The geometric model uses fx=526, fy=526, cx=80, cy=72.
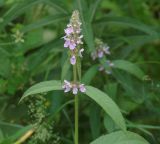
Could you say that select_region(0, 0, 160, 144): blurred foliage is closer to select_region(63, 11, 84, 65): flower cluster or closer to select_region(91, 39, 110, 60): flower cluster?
select_region(91, 39, 110, 60): flower cluster

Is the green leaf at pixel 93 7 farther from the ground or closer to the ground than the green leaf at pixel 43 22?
farther from the ground

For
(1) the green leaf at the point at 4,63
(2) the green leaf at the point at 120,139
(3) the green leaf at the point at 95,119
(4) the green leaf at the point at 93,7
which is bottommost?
(2) the green leaf at the point at 120,139

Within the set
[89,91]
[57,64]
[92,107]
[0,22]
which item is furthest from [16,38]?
[89,91]

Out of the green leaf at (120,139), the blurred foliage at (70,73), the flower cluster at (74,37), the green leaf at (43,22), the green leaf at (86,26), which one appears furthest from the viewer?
the green leaf at (43,22)

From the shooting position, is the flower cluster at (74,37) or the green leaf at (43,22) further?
the green leaf at (43,22)

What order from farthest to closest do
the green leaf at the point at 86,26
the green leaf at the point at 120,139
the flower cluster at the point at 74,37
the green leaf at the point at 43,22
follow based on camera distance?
the green leaf at the point at 43,22 < the green leaf at the point at 86,26 < the green leaf at the point at 120,139 < the flower cluster at the point at 74,37

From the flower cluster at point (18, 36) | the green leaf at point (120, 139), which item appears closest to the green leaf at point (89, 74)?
the flower cluster at point (18, 36)

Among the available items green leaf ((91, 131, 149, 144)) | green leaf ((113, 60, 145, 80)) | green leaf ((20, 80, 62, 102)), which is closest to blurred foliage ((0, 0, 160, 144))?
green leaf ((113, 60, 145, 80))

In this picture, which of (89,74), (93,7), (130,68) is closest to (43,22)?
(93,7)

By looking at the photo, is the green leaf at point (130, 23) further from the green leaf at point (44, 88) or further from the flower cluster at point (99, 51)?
the green leaf at point (44, 88)
